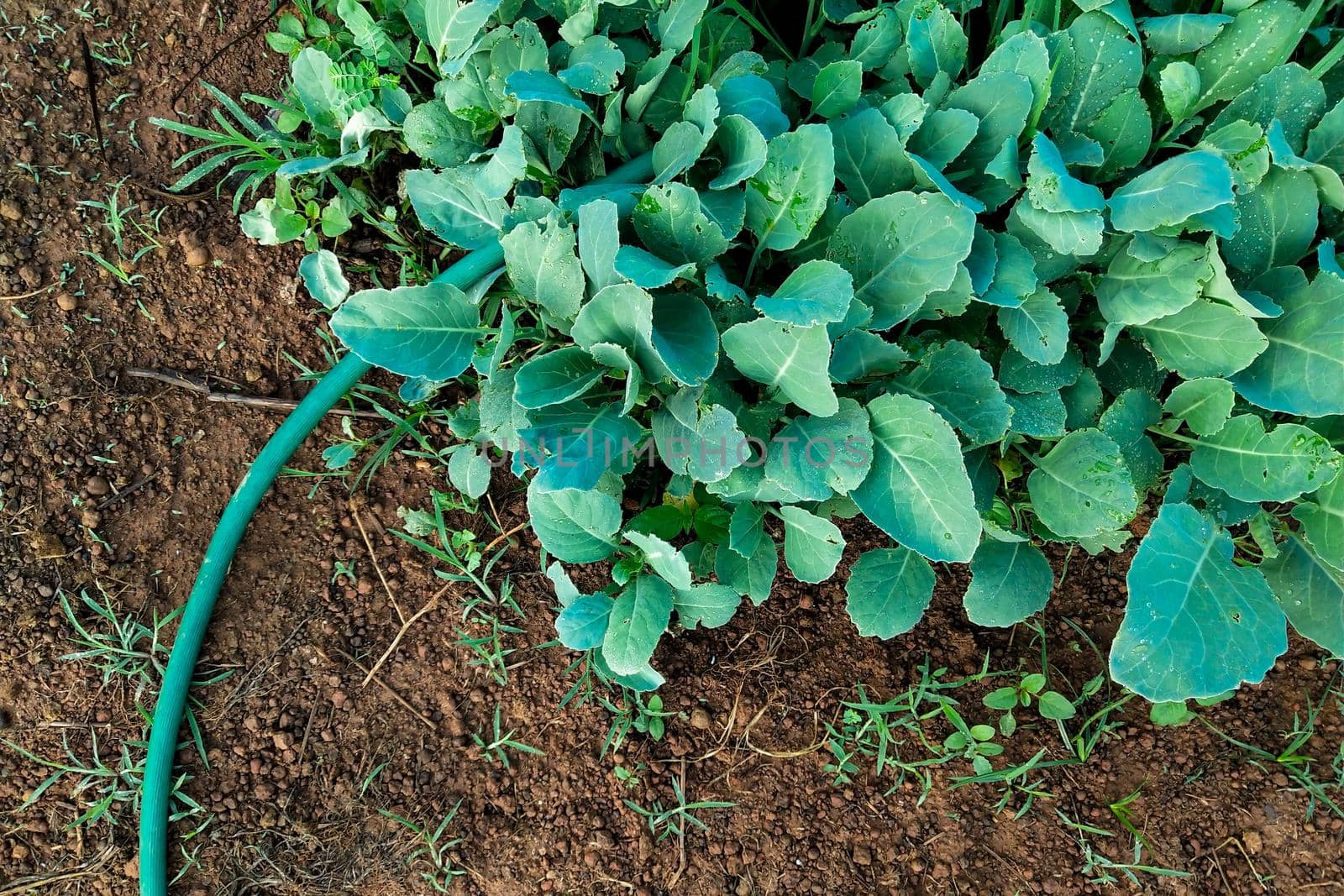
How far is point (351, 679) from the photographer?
1.83 meters

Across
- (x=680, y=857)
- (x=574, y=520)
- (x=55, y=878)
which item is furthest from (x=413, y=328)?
(x=55, y=878)

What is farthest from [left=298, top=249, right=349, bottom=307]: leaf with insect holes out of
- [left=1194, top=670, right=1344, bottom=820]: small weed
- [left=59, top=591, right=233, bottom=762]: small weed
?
[left=1194, top=670, right=1344, bottom=820]: small weed

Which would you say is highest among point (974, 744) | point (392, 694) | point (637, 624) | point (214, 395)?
point (214, 395)

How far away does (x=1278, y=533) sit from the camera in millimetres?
1848

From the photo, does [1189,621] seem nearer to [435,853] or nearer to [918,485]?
[918,485]

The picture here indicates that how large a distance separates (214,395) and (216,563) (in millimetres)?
363

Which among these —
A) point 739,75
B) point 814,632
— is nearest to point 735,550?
point 814,632

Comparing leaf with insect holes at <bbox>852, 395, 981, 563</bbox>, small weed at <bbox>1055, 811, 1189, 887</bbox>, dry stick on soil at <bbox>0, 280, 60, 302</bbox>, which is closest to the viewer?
leaf with insect holes at <bbox>852, 395, 981, 563</bbox>

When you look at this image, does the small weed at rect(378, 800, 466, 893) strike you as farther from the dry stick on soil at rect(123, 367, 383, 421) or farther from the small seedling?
the small seedling

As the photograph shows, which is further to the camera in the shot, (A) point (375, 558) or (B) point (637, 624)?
(A) point (375, 558)

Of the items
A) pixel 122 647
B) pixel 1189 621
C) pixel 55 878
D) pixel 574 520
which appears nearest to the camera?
pixel 1189 621

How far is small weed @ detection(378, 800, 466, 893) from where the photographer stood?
171 cm

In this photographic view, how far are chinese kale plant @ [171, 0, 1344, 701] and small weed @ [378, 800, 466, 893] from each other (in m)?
0.45

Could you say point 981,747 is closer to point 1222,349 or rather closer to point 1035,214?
point 1222,349
